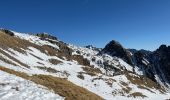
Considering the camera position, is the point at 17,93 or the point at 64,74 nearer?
the point at 17,93

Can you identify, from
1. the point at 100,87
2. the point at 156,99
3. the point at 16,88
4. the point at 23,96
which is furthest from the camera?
the point at 156,99

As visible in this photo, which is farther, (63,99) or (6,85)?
(63,99)

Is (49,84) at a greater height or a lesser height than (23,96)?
greater

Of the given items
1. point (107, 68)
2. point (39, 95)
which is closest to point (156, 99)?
point (107, 68)

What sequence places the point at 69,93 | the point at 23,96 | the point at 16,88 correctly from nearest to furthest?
the point at 23,96, the point at 16,88, the point at 69,93

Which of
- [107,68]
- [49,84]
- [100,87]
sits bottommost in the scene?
[49,84]

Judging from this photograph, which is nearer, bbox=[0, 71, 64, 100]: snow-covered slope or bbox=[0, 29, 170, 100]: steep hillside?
bbox=[0, 71, 64, 100]: snow-covered slope

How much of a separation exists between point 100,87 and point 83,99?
267ft

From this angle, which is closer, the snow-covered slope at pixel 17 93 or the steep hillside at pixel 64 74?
the snow-covered slope at pixel 17 93

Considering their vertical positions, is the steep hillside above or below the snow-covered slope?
above

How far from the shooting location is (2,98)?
55.6 ft

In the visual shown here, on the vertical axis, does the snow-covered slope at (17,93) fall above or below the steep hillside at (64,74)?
below

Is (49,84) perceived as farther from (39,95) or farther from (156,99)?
(156,99)

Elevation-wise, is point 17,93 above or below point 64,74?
below
